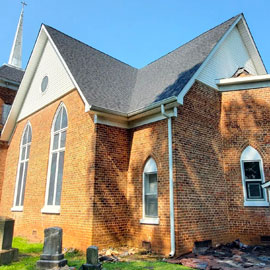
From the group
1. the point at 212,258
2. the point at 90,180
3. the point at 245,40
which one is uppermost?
the point at 245,40

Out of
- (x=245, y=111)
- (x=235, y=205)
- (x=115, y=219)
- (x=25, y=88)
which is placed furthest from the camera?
(x=25, y=88)

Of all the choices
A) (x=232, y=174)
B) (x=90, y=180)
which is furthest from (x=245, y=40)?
(x=90, y=180)

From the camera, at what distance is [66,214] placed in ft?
32.5

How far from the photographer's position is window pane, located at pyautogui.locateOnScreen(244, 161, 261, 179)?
10.1 metres

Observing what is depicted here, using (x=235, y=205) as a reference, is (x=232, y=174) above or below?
above

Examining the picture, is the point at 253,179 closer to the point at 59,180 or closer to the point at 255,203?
the point at 255,203

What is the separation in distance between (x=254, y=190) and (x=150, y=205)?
3929 millimetres

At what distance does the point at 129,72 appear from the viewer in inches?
603

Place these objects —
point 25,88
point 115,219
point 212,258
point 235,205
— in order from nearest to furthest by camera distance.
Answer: point 212,258 < point 115,219 < point 235,205 < point 25,88

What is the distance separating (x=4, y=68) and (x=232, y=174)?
1902 cm

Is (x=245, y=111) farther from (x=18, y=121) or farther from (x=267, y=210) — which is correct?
(x=18, y=121)

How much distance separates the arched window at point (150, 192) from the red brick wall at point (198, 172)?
3.30ft

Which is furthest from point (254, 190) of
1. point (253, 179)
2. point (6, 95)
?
point (6, 95)

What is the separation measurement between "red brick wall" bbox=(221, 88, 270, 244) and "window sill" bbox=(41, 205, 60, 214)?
644 cm
